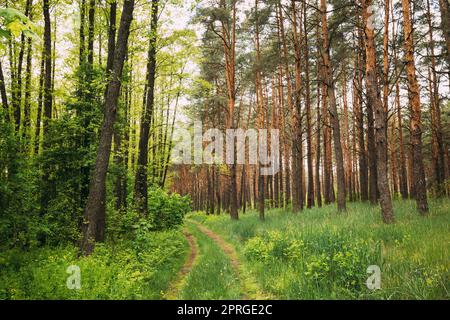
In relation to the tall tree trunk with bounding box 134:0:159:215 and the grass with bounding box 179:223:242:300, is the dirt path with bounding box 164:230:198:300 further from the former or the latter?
the tall tree trunk with bounding box 134:0:159:215

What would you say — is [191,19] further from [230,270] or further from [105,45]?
[230,270]

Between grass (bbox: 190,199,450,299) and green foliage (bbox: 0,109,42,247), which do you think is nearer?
grass (bbox: 190,199,450,299)

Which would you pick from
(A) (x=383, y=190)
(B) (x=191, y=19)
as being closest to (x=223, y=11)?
(B) (x=191, y=19)

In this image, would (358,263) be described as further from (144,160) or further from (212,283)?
(144,160)

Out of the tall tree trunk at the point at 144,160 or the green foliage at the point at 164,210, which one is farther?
the green foliage at the point at 164,210

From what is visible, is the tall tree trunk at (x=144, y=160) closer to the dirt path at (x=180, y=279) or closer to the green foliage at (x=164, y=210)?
the green foliage at (x=164, y=210)

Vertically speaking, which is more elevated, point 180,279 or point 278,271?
point 278,271

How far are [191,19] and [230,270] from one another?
48.0 ft

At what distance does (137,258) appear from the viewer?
7562 mm

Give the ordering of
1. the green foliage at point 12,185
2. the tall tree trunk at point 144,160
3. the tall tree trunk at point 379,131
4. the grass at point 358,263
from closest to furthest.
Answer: the grass at point 358,263 < the green foliage at point 12,185 < the tall tree trunk at point 379,131 < the tall tree trunk at point 144,160

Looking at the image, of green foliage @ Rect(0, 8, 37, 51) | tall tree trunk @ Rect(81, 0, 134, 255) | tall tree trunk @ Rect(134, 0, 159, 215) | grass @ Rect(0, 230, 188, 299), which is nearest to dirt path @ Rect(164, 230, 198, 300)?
grass @ Rect(0, 230, 188, 299)
